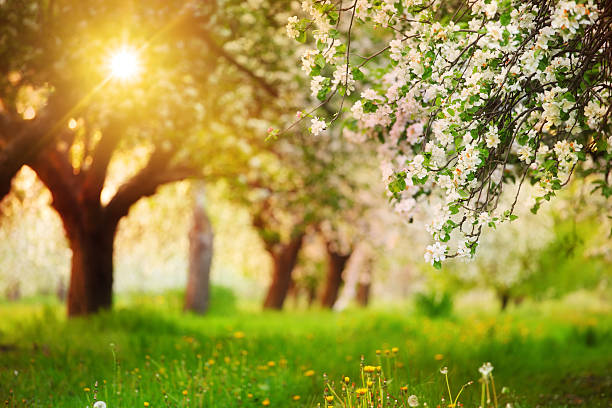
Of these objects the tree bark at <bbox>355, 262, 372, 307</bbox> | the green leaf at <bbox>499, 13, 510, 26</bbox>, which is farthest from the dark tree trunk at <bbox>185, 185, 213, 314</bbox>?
the green leaf at <bbox>499, 13, 510, 26</bbox>

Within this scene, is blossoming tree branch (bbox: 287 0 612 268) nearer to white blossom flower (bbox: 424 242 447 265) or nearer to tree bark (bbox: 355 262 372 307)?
white blossom flower (bbox: 424 242 447 265)

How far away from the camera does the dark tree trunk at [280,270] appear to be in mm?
17312

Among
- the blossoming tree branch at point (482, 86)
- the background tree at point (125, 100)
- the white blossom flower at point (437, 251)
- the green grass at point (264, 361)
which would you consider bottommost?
the green grass at point (264, 361)

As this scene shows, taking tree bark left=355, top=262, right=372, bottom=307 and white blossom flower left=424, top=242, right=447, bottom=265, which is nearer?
white blossom flower left=424, top=242, right=447, bottom=265

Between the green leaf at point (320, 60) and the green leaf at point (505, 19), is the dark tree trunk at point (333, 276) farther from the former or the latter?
the green leaf at point (505, 19)

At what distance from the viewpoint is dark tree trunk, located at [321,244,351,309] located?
1875 centimetres

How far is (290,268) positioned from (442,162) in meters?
13.6

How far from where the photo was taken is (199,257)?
15.2 m

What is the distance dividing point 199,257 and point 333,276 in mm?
5700

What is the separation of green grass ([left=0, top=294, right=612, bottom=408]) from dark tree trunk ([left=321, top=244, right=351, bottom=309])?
7046 millimetres

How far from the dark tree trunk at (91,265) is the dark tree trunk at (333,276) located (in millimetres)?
9060

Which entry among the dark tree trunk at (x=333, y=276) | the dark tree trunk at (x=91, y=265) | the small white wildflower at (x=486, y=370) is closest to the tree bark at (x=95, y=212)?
the dark tree trunk at (x=91, y=265)

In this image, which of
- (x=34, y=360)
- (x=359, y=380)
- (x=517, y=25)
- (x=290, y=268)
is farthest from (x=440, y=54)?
(x=290, y=268)

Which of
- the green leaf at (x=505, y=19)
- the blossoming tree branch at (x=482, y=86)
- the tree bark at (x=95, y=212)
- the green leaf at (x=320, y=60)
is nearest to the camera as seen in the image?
the green leaf at (x=505, y=19)
